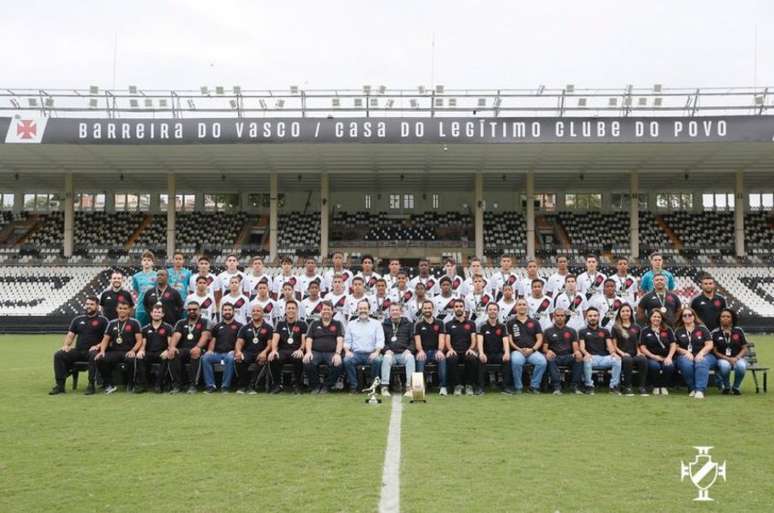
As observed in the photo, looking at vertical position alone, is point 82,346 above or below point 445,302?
below

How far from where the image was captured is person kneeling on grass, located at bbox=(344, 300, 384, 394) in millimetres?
8938

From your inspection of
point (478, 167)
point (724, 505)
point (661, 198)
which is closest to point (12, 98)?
point (478, 167)

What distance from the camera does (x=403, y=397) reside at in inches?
333

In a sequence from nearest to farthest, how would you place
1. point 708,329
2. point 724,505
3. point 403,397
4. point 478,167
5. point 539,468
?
point 724,505, point 539,468, point 403,397, point 708,329, point 478,167

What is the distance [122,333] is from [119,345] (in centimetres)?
16

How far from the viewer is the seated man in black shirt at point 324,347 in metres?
8.91

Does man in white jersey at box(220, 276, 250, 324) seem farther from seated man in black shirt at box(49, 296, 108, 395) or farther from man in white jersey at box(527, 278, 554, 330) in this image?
man in white jersey at box(527, 278, 554, 330)

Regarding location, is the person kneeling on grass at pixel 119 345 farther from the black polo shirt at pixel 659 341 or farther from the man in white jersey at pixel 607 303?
the black polo shirt at pixel 659 341

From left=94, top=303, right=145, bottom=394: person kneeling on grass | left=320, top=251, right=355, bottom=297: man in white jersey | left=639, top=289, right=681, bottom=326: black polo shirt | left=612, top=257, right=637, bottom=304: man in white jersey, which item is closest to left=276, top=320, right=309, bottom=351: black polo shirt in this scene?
left=320, top=251, right=355, bottom=297: man in white jersey

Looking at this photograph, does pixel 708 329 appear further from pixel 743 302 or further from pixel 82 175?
pixel 82 175

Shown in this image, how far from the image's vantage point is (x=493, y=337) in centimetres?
905

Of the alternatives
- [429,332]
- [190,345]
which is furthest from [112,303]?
[429,332]

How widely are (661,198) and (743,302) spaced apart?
1076cm

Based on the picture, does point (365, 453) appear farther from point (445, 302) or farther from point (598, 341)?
point (598, 341)
